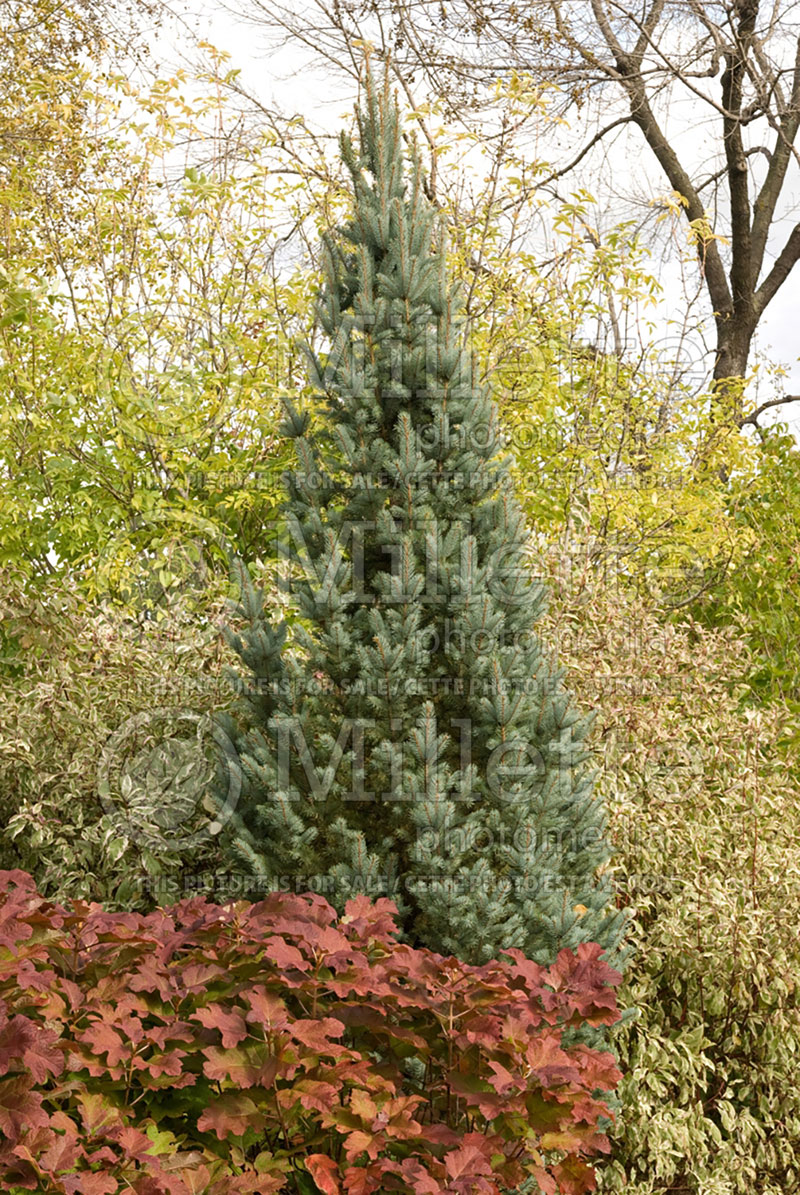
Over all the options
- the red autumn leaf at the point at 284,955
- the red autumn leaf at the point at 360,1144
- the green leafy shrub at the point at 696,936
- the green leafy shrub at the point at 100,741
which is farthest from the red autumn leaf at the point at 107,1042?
the green leafy shrub at the point at 696,936

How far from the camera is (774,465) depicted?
930 cm

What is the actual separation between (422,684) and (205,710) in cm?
146

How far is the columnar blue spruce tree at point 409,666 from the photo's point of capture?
11.8ft

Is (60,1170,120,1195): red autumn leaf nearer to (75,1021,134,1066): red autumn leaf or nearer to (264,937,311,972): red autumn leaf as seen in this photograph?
(75,1021,134,1066): red autumn leaf

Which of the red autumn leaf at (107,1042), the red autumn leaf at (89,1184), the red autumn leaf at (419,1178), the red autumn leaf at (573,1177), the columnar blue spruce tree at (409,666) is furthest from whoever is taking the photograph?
→ the columnar blue spruce tree at (409,666)

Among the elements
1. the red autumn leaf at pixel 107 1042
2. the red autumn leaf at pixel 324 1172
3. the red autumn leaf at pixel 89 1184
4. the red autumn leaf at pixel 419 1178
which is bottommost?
the red autumn leaf at pixel 324 1172

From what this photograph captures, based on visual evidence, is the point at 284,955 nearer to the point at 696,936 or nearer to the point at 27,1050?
the point at 27,1050

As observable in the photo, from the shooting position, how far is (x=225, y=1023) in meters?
2.54

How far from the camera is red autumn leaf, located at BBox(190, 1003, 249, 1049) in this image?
98.6 inches

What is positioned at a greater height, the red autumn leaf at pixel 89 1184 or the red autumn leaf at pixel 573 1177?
the red autumn leaf at pixel 89 1184

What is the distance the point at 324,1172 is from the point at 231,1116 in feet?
0.75

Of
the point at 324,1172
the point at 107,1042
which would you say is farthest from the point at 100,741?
the point at 324,1172

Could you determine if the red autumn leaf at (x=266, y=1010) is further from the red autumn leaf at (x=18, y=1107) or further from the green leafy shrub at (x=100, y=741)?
the green leafy shrub at (x=100, y=741)

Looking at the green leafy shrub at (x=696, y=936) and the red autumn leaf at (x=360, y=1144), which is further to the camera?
the green leafy shrub at (x=696, y=936)
